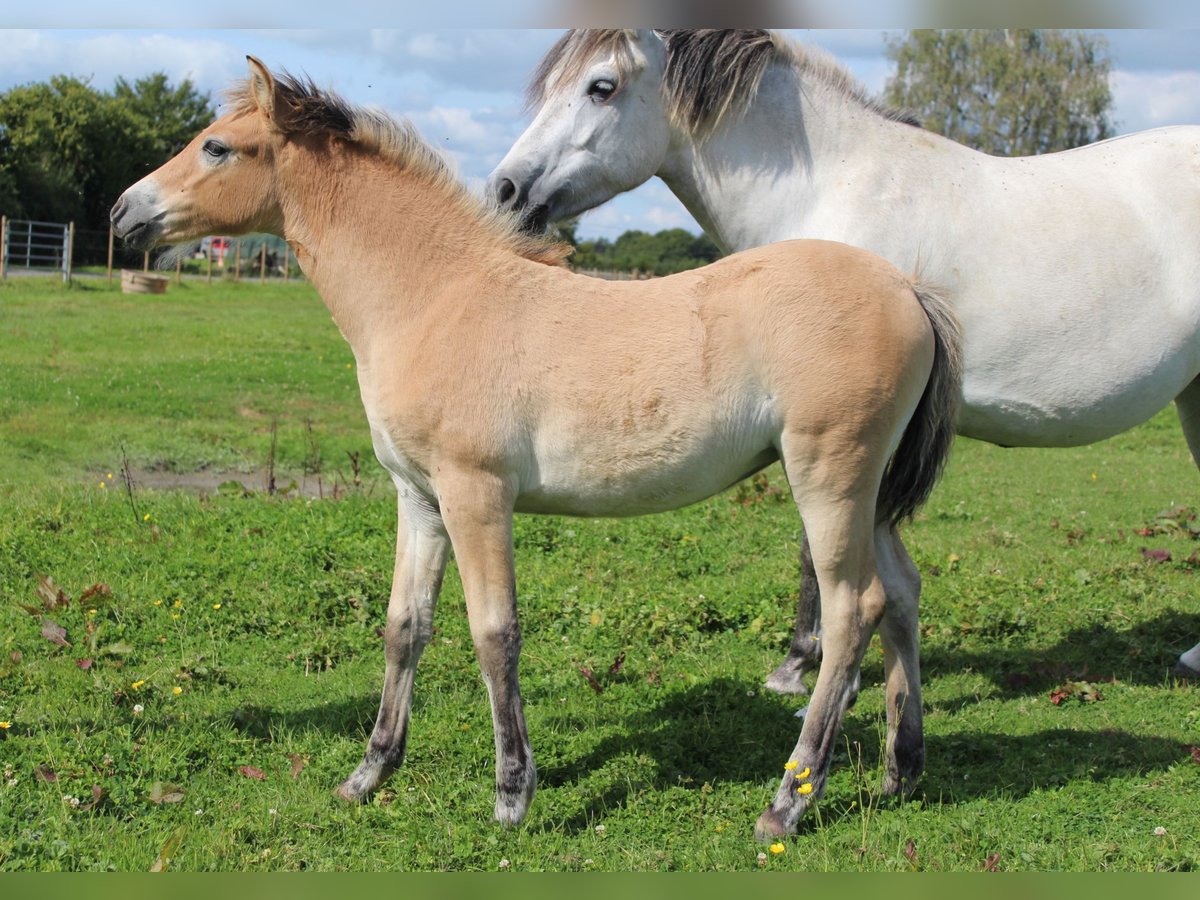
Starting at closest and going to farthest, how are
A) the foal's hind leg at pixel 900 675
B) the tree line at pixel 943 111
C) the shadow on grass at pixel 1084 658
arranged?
the foal's hind leg at pixel 900 675 < the shadow on grass at pixel 1084 658 < the tree line at pixel 943 111

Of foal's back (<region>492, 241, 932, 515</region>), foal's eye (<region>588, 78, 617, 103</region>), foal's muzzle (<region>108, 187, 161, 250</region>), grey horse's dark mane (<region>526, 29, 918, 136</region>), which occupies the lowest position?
foal's back (<region>492, 241, 932, 515</region>)

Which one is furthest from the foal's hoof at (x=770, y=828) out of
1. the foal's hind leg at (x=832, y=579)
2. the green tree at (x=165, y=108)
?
the green tree at (x=165, y=108)

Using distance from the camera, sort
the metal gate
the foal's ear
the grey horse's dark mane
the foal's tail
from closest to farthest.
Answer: the foal's ear, the foal's tail, the grey horse's dark mane, the metal gate

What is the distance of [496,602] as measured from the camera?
4.00 m

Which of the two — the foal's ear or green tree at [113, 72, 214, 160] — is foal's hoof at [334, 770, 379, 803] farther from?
green tree at [113, 72, 214, 160]

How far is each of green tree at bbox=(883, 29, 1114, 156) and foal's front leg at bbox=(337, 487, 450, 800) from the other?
106 ft

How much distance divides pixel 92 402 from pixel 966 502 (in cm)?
929

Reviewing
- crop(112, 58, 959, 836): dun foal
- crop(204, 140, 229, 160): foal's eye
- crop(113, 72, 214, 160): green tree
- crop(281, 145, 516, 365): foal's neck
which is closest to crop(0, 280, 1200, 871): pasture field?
crop(112, 58, 959, 836): dun foal

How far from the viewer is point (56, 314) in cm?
1931

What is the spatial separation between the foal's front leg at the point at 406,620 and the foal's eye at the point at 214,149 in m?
1.47

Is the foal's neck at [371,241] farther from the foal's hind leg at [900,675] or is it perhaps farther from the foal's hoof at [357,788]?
the foal's hind leg at [900,675]

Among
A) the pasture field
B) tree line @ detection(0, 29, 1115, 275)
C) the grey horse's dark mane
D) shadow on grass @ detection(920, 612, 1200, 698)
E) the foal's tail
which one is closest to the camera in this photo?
the pasture field

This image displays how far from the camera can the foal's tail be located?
416cm

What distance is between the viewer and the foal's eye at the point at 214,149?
13.8 feet
